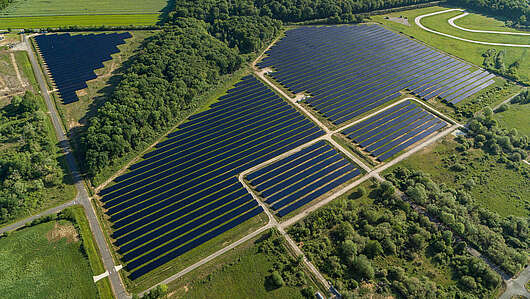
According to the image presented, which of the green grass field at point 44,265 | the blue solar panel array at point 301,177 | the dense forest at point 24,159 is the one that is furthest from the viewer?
the blue solar panel array at point 301,177

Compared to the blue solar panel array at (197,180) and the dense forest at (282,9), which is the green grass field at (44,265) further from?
the dense forest at (282,9)

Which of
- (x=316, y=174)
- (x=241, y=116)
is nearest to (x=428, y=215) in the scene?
(x=316, y=174)

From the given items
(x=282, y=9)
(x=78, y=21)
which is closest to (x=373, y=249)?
(x=282, y=9)

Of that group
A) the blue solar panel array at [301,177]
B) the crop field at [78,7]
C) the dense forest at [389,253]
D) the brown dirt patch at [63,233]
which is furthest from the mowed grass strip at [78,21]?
the dense forest at [389,253]

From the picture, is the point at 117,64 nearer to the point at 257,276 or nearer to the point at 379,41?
the point at 257,276

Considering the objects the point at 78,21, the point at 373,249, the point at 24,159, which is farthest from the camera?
the point at 78,21

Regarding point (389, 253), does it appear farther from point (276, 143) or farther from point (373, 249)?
point (276, 143)
